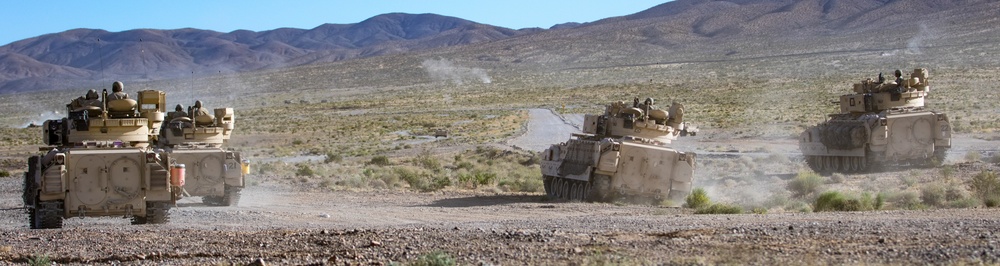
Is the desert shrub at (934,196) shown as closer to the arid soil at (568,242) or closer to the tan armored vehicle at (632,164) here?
the arid soil at (568,242)

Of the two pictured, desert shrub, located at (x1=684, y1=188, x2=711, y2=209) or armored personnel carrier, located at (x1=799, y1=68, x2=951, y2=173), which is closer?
desert shrub, located at (x1=684, y1=188, x2=711, y2=209)

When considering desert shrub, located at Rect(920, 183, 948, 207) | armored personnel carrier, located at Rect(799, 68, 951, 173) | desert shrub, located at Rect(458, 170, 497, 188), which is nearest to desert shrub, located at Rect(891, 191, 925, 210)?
desert shrub, located at Rect(920, 183, 948, 207)

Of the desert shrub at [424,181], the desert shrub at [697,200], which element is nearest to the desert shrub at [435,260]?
the desert shrub at [697,200]

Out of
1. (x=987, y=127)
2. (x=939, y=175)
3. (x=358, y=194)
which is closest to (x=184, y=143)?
(x=358, y=194)

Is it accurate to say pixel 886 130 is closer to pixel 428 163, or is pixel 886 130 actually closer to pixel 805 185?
pixel 805 185

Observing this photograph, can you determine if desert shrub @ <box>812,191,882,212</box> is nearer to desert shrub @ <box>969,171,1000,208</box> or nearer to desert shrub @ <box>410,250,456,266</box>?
desert shrub @ <box>969,171,1000,208</box>

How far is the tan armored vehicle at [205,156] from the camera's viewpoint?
26.6 meters

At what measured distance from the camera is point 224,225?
67.1 ft

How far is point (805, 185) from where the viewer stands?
2889 cm

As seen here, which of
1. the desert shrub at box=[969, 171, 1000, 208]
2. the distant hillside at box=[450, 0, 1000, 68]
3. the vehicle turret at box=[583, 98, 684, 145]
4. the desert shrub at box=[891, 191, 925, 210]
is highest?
the distant hillside at box=[450, 0, 1000, 68]

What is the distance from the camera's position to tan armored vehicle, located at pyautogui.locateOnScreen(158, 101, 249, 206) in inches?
1048

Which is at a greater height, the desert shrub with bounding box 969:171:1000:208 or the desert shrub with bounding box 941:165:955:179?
the desert shrub with bounding box 969:171:1000:208

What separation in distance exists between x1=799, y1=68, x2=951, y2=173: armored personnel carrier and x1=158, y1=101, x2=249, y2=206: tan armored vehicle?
16603mm

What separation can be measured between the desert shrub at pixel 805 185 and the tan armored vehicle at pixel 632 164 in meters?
2.79
